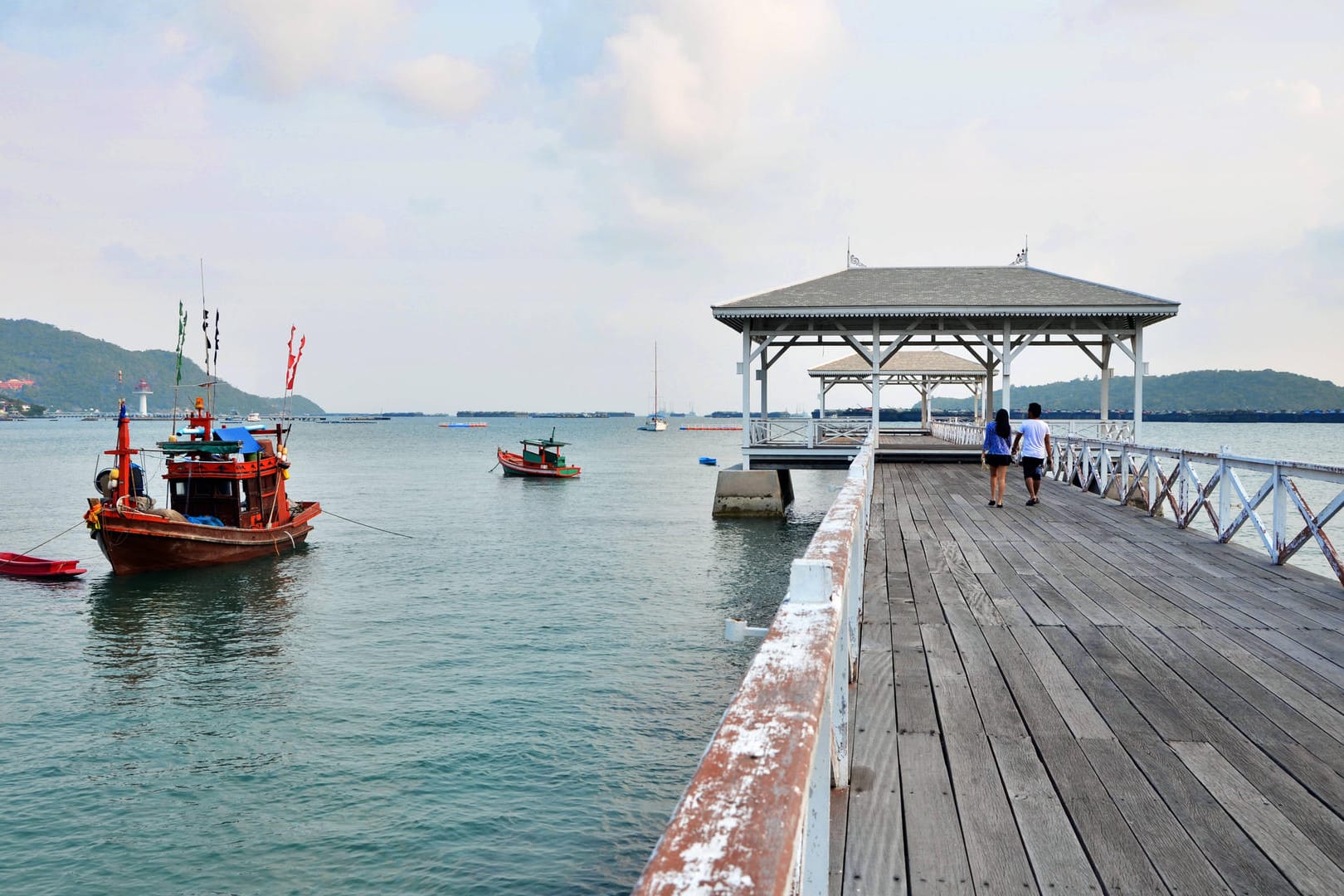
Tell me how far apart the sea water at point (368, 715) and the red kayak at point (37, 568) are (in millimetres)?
522

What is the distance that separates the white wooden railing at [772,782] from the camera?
3.61 feet

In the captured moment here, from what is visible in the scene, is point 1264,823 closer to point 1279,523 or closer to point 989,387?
point 1279,523

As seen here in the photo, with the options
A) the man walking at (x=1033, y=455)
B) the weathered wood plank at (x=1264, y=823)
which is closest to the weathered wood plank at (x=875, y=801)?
the weathered wood plank at (x=1264, y=823)

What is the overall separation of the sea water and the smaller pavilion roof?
377 inches

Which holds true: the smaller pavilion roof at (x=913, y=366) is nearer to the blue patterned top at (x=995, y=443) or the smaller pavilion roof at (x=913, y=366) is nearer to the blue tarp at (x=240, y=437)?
the blue patterned top at (x=995, y=443)

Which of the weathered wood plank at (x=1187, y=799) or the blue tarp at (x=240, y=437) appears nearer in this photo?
the weathered wood plank at (x=1187, y=799)

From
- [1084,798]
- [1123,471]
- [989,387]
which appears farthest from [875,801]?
[989,387]

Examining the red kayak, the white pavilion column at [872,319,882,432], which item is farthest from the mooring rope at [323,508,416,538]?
the white pavilion column at [872,319,882,432]

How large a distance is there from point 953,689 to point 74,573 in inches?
936

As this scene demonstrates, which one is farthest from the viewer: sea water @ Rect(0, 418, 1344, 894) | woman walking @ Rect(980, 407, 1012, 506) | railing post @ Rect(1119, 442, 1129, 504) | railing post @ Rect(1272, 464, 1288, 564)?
railing post @ Rect(1119, 442, 1129, 504)

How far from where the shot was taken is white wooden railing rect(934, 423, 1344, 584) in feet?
26.3

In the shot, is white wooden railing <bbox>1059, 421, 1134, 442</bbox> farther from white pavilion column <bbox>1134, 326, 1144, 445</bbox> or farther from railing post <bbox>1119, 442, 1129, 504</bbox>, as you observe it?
railing post <bbox>1119, 442, 1129, 504</bbox>

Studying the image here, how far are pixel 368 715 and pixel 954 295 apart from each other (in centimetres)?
1951

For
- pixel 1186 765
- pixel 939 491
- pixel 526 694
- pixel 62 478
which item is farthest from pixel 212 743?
pixel 62 478
